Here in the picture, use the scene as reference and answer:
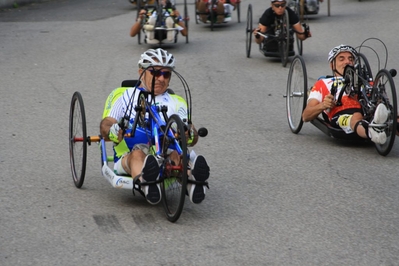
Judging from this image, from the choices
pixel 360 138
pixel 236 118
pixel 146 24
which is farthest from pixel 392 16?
pixel 360 138

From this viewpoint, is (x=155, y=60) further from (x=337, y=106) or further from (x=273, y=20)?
(x=273, y=20)

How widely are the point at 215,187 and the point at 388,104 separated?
6.60 feet

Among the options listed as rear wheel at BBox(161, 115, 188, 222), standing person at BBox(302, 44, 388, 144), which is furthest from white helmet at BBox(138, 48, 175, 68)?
standing person at BBox(302, 44, 388, 144)

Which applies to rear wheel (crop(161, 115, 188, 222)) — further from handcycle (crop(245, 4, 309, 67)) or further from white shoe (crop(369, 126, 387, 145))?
handcycle (crop(245, 4, 309, 67))

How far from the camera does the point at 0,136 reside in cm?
945

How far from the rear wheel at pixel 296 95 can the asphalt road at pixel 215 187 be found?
18 centimetres

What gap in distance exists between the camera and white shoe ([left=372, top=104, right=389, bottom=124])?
807 cm

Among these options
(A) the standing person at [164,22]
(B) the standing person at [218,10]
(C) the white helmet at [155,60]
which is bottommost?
(B) the standing person at [218,10]

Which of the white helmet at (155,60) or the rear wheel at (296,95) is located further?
the rear wheel at (296,95)

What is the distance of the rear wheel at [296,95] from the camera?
9.31 m

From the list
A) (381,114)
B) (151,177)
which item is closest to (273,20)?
(381,114)

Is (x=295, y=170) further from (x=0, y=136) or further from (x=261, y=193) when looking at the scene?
(x=0, y=136)

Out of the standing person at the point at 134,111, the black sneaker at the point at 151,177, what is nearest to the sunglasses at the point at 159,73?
the standing person at the point at 134,111

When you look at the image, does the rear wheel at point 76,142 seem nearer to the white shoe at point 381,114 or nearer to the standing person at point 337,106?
the standing person at point 337,106
